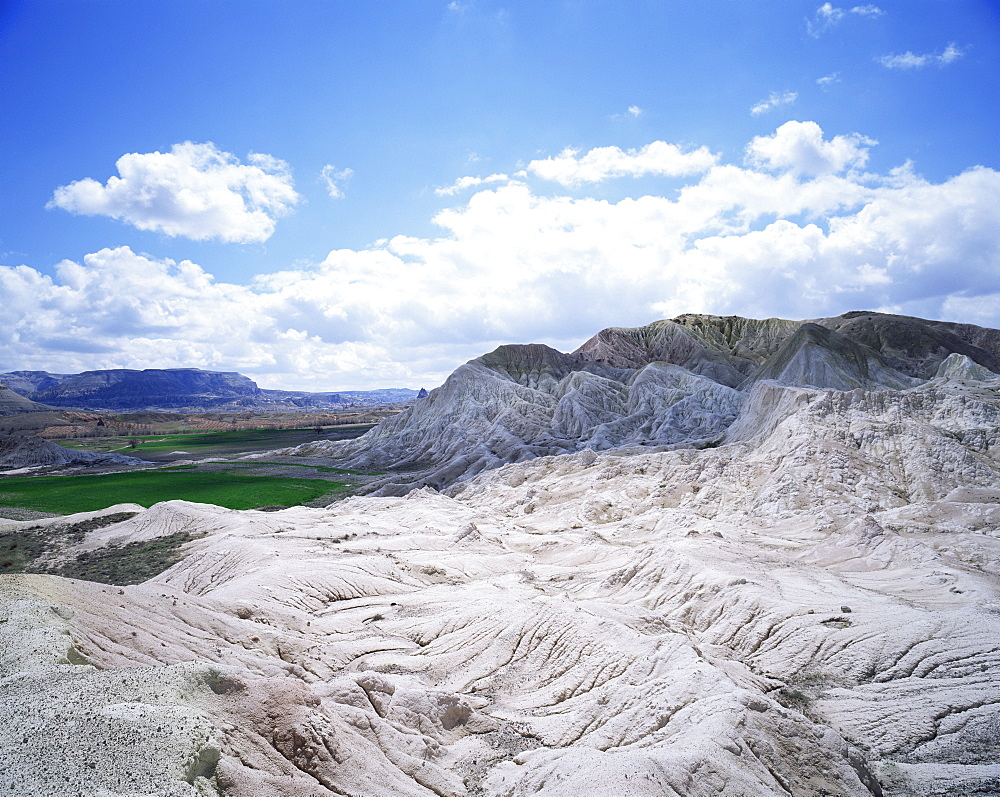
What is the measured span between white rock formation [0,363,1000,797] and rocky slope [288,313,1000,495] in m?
18.4

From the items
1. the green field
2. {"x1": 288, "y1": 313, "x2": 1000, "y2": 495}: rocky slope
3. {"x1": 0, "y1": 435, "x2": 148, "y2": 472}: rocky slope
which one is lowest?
the green field

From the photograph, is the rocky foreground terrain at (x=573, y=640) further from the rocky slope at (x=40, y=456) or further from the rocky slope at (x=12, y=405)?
the rocky slope at (x=12, y=405)

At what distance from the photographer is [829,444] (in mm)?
24188

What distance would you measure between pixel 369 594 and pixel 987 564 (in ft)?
54.2

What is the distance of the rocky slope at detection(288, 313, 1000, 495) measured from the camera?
46719 millimetres

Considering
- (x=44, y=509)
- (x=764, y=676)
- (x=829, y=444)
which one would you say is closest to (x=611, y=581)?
(x=764, y=676)

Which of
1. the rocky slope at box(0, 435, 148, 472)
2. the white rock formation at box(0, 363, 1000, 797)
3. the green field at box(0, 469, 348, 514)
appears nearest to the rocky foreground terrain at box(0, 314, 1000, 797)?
the white rock formation at box(0, 363, 1000, 797)

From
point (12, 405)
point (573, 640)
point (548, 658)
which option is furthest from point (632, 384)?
point (12, 405)

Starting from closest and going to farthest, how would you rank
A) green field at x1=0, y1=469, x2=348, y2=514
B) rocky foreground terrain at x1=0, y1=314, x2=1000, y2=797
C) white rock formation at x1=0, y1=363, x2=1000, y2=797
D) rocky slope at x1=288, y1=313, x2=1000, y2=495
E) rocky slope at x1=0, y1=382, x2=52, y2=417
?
white rock formation at x1=0, y1=363, x2=1000, y2=797 → rocky foreground terrain at x1=0, y1=314, x2=1000, y2=797 → green field at x1=0, y1=469, x2=348, y2=514 → rocky slope at x1=288, y1=313, x2=1000, y2=495 → rocky slope at x1=0, y1=382, x2=52, y2=417

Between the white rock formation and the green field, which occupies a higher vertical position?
the white rock formation

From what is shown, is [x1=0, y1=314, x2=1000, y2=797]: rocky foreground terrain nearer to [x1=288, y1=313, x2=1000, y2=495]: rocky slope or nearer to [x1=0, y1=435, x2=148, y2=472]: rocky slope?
[x1=288, y1=313, x2=1000, y2=495]: rocky slope

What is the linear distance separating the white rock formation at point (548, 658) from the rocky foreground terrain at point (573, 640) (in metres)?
0.04

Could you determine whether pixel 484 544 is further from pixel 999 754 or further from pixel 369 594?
pixel 999 754

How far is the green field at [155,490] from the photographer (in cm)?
3378
